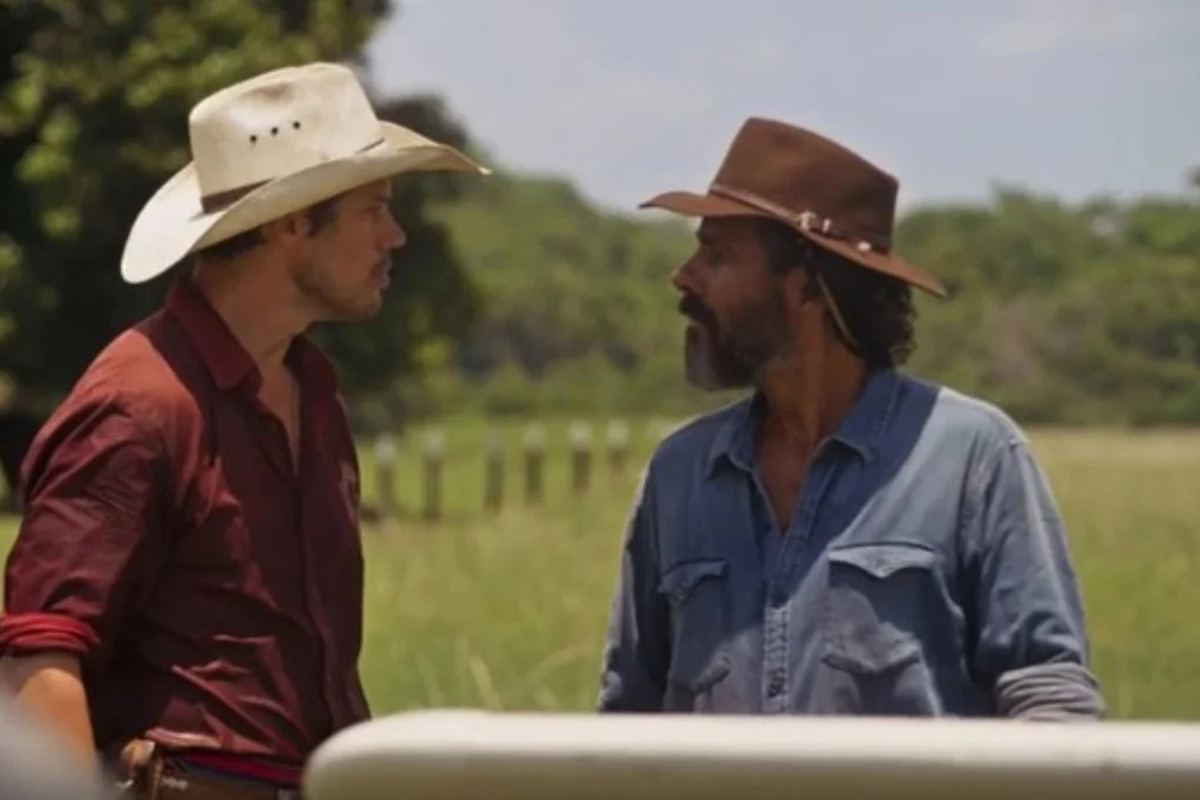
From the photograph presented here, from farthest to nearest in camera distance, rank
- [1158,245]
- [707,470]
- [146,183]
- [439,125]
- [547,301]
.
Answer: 1. [547,301]
2. [439,125]
3. [146,183]
4. [1158,245]
5. [707,470]

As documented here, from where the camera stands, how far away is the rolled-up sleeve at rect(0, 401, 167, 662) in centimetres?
350

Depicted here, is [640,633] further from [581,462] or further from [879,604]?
[581,462]

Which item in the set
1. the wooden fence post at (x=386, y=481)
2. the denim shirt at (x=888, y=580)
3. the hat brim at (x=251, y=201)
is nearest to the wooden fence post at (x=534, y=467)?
the wooden fence post at (x=386, y=481)

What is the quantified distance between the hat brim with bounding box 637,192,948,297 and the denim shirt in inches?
5.8

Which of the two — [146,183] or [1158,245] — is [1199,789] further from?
[146,183]

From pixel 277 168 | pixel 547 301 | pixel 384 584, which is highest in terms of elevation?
pixel 277 168

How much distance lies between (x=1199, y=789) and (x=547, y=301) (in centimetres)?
7508

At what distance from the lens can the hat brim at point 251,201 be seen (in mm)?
3779

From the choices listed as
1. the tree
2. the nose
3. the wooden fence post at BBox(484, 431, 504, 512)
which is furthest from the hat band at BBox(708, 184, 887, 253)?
the wooden fence post at BBox(484, 431, 504, 512)

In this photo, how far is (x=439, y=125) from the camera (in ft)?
117

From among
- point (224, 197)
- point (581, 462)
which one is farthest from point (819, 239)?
point (581, 462)

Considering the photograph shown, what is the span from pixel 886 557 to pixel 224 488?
0.81 meters

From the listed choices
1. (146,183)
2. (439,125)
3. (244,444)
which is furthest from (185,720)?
(439,125)

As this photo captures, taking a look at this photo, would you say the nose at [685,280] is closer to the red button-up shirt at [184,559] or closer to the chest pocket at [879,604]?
the chest pocket at [879,604]
